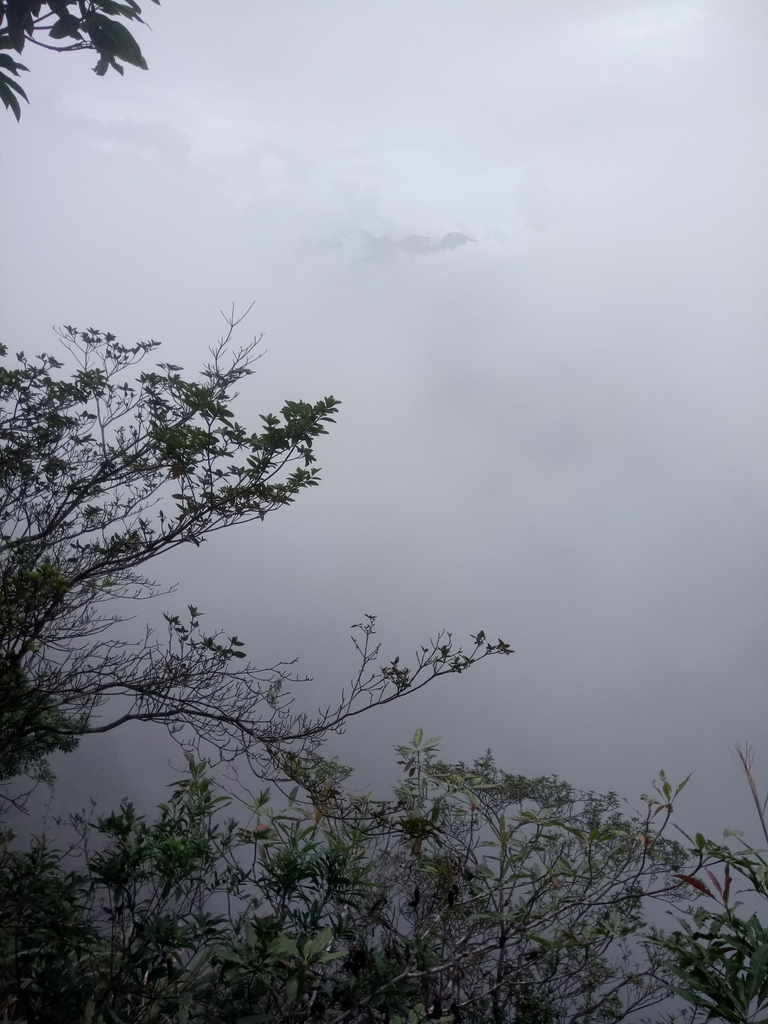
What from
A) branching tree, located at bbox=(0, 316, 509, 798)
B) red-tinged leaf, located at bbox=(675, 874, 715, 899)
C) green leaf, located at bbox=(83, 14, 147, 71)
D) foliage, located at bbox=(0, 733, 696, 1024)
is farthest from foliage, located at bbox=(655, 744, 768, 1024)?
green leaf, located at bbox=(83, 14, 147, 71)

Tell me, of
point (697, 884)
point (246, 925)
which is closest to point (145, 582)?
point (246, 925)

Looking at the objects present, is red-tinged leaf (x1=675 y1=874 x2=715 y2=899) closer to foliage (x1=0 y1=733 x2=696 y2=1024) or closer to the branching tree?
foliage (x1=0 y1=733 x2=696 y2=1024)

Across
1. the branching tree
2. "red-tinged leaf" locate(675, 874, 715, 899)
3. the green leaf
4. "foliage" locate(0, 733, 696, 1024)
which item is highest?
the green leaf

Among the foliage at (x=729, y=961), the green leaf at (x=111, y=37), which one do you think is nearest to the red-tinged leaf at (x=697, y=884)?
the foliage at (x=729, y=961)

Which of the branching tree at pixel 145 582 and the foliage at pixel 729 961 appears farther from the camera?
the branching tree at pixel 145 582

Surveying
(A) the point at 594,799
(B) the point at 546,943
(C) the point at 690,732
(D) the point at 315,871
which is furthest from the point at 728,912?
(C) the point at 690,732

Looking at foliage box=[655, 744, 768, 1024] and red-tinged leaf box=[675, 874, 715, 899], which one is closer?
foliage box=[655, 744, 768, 1024]

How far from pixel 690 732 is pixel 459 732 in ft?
15.5

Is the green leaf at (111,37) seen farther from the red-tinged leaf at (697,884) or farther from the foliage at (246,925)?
the red-tinged leaf at (697,884)

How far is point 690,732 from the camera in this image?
381 inches

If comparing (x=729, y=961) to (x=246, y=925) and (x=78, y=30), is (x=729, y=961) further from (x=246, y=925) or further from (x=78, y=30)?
(x=78, y=30)

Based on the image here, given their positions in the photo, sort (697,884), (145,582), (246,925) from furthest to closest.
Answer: (145,582) < (697,884) < (246,925)

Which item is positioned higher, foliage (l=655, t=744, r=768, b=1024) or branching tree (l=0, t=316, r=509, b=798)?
branching tree (l=0, t=316, r=509, b=798)

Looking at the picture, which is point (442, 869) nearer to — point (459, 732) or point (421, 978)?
point (421, 978)
